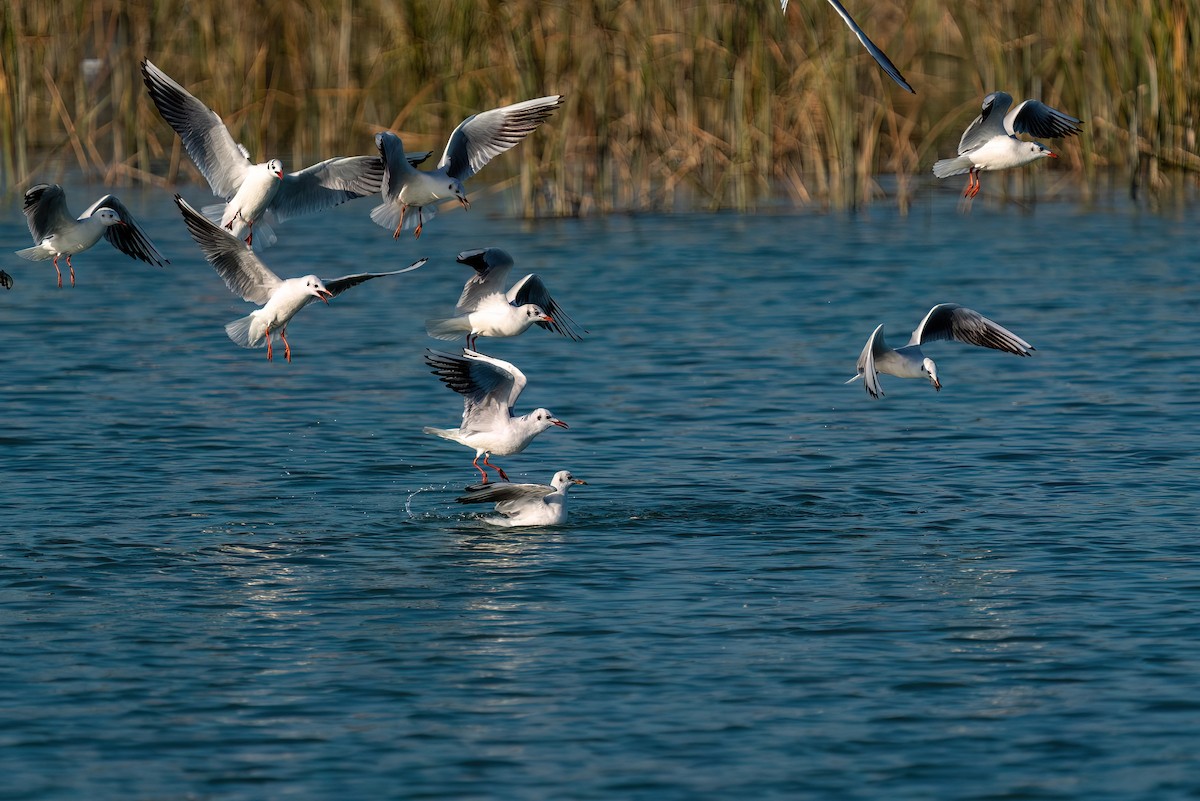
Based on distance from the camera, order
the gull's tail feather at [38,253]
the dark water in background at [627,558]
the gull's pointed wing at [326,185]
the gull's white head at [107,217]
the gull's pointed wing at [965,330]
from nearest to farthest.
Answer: the dark water in background at [627,558]
the gull's tail feather at [38,253]
the gull's white head at [107,217]
the gull's pointed wing at [965,330]
the gull's pointed wing at [326,185]

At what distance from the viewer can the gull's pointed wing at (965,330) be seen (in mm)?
11234

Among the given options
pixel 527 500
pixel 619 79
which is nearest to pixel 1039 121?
pixel 527 500

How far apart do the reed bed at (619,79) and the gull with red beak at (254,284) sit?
28.3ft

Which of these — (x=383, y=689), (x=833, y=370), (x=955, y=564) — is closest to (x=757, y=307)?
(x=833, y=370)

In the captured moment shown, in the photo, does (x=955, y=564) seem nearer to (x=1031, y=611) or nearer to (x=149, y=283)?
(x=1031, y=611)

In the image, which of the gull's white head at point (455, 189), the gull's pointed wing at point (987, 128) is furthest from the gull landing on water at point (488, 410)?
the gull's pointed wing at point (987, 128)

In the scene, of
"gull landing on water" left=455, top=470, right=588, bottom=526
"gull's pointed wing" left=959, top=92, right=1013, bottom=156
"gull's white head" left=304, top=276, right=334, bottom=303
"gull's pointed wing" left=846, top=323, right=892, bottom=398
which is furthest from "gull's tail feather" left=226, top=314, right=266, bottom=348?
"gull's pointed wing" left=959, top=92, right=1013, bottom=156

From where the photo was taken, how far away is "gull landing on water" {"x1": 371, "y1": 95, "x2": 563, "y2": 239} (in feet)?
36.1

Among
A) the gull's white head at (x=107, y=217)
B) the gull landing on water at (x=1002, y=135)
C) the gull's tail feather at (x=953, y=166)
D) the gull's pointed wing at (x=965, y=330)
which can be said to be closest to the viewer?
the gull's white head at (x=107, y=217)

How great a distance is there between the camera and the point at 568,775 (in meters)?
7.15

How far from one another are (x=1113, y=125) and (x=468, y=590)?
1289 cm

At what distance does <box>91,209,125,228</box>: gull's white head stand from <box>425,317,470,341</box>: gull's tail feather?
5.60 feet

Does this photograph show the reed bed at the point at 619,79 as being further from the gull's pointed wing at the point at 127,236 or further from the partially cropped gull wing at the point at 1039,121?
the gull's pointed wing at the point at 127,236

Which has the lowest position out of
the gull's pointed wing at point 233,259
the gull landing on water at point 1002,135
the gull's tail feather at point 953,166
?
the gull's pointed wing at point 233,259
